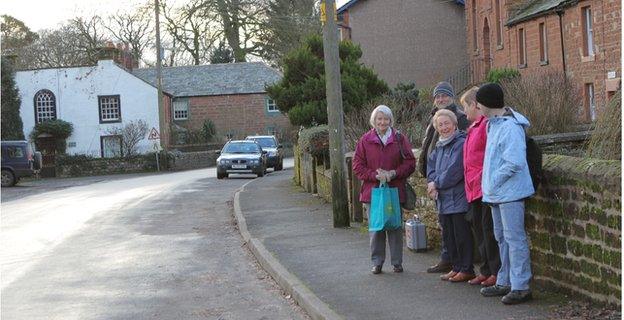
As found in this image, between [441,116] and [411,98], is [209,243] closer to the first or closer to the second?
[441,116]

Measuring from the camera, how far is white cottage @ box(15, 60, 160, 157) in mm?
63594

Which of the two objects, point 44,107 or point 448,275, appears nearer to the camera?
point 448,275

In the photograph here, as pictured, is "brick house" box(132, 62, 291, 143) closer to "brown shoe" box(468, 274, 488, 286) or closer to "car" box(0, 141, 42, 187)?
"car" box(0, 141, 42, 187)

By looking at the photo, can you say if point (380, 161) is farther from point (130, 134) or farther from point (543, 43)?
point (130, 134)

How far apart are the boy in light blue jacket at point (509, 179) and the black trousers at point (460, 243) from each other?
3.66 ft

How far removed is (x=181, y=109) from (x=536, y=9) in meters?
42.3

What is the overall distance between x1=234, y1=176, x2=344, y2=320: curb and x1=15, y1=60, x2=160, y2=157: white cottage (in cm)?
4971

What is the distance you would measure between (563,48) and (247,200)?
42.1 feet

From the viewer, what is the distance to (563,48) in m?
31.1

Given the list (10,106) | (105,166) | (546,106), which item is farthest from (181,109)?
(546,106)

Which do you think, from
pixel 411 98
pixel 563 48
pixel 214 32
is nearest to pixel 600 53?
pixel 563 48

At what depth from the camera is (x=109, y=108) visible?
64.7 metres

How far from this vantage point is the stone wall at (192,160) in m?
57.3

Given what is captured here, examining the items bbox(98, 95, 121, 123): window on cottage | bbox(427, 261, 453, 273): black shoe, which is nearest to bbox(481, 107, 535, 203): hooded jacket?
bbox(427, 261, 453, 273): black shoe
